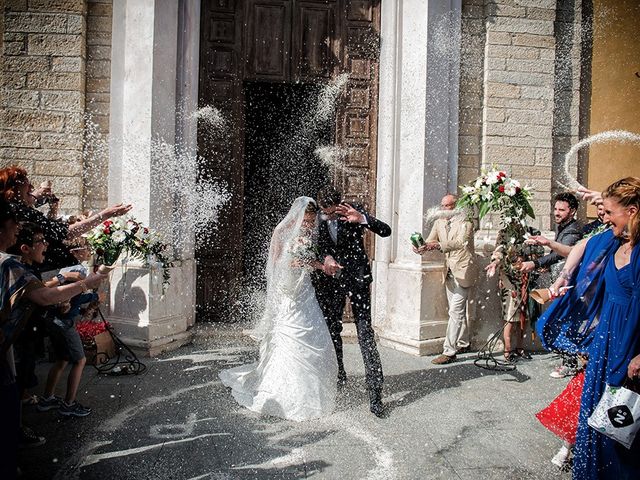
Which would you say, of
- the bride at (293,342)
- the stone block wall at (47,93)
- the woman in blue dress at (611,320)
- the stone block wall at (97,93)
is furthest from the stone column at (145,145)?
the woman in blue dress at (611,320)

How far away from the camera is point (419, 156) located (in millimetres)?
6902

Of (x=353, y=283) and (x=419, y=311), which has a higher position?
(x=353, y=283)

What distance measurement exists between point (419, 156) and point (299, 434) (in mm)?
4319

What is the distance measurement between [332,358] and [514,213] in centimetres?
298

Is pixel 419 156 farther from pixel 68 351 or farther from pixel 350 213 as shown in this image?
pixel 68 351

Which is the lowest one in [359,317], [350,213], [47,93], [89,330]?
[89,330]

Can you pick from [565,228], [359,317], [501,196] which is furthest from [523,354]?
[359,317]

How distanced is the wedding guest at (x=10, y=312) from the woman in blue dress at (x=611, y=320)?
11.0ft

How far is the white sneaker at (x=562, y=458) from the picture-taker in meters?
3.48

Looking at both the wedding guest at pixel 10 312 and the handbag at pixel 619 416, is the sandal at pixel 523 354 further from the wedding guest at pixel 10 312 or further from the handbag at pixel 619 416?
the wedding guest at pixel 10 312

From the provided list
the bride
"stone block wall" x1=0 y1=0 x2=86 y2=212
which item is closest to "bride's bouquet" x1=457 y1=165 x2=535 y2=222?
the bride

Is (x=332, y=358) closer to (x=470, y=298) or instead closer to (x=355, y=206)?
(x=355, y=206)

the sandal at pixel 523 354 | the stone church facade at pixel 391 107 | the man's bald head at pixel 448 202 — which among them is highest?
the stone church facade at pixel 391 107

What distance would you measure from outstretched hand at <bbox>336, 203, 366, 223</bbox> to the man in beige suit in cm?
164
